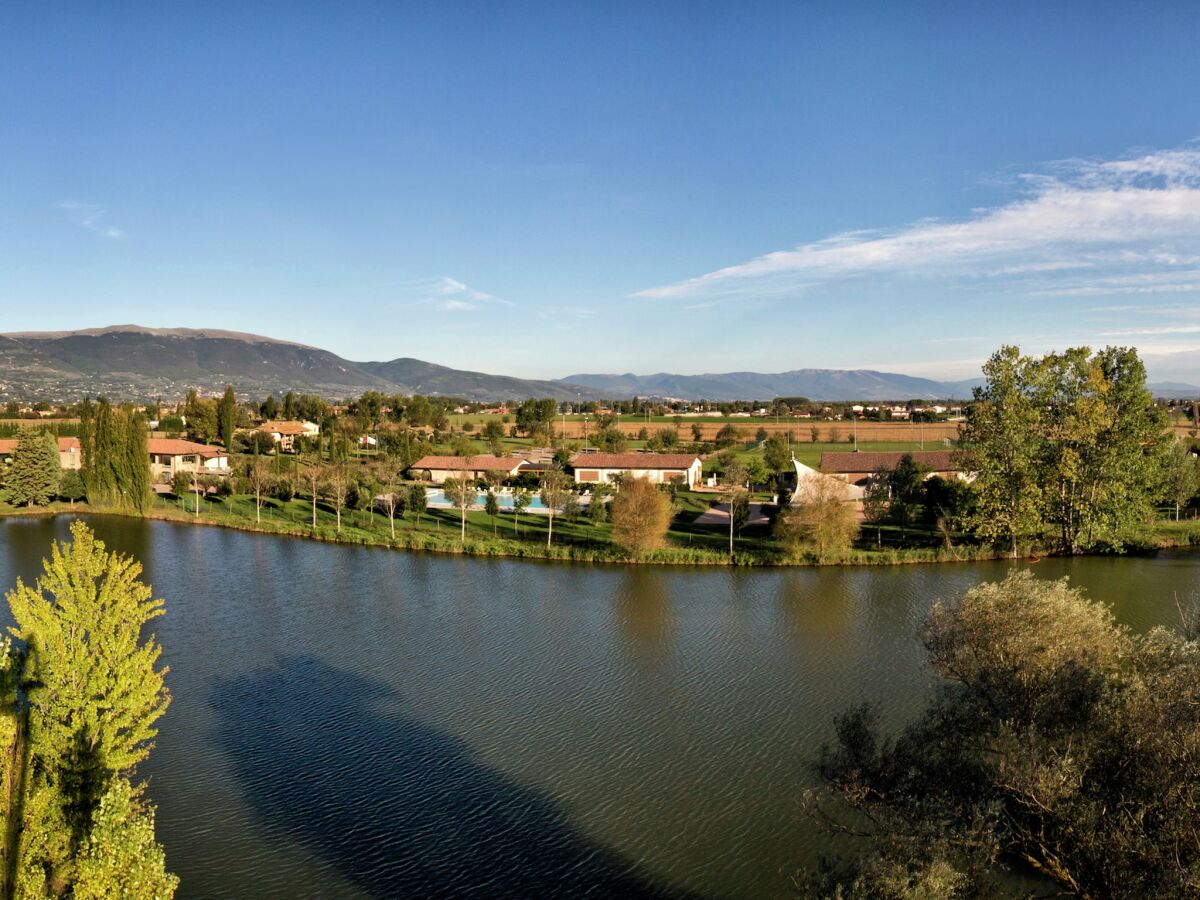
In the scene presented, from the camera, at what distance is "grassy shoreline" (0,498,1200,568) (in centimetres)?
2967

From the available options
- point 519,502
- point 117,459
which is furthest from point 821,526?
point 117,459

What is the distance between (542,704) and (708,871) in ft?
20.4

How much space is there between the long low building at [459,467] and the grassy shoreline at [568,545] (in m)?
9.53

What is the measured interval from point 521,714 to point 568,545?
16371 mm

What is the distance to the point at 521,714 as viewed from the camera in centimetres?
1598

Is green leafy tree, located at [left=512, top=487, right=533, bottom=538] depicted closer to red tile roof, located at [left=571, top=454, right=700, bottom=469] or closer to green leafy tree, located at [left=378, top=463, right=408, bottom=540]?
green leafy tree, located at [left=378, top=463, right=408, bottom=540]

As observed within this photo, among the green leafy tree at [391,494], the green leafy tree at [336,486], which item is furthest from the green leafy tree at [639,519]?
the green leafy tree at [336,486]

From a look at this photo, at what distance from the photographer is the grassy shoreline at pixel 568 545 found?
97.3ft

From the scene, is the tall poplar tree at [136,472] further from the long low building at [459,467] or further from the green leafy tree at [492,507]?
the green leafy tree at [492,507]

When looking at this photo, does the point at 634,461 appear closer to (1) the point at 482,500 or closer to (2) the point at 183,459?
(1) the point at 482,500

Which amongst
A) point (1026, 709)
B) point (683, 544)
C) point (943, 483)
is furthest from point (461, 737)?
point (943, 483)

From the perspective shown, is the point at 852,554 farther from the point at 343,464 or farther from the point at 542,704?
the point at 343,464

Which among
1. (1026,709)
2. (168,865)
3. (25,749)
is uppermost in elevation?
(1026,709)

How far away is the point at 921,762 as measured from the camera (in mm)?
8930
